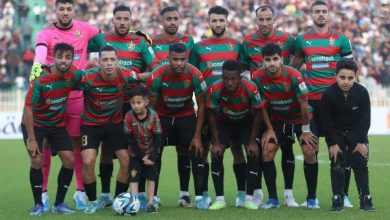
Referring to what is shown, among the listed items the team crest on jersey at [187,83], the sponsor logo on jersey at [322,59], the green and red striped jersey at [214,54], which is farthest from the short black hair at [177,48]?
the sponsor logo on jersey at [322,59]

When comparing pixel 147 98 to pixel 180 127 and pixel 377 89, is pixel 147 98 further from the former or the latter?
pixel 377 89

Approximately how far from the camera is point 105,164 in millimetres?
11773

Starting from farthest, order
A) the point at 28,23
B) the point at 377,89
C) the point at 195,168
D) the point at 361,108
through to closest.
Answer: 1. the point at 28,23
2. the point at 377,89
3. the point at 195,168
4. the point at 361,108

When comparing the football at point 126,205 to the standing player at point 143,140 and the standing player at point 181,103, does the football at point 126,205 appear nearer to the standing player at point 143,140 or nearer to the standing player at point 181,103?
the standing player at point 143,140

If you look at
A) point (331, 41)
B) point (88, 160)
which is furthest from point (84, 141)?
point (331, 41)

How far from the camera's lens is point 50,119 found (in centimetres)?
1088

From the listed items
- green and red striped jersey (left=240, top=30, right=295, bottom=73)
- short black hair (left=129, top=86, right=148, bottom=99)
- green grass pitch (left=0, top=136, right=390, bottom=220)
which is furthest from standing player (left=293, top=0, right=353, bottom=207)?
short black hair (left=129, top=86, right=148, bottom=99)

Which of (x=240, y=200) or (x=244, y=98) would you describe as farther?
(x=240, y=200)

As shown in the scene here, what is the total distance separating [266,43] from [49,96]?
2910 millimetres

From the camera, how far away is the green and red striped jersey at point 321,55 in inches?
456

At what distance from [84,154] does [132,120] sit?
0.76 meters

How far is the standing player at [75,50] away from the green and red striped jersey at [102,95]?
0.40 metres

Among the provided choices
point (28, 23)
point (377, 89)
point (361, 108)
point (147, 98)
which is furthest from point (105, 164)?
point (28, 23)

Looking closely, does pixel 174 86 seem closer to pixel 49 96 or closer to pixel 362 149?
pixel 49 96
